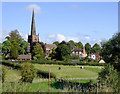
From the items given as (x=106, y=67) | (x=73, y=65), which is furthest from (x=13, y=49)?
(x=106, y=67)

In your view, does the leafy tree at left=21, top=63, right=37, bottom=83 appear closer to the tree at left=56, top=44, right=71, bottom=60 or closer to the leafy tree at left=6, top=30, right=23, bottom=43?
the tree at left=56, top=44, right=71, bottom=60

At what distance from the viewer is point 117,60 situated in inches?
926

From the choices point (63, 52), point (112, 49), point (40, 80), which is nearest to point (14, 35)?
point (63, 52)

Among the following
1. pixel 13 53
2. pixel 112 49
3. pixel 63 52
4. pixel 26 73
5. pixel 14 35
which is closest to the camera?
pixel 26 73

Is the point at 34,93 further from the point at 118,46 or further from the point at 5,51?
the point at 5,51

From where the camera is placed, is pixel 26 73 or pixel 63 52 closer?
pixel 26 73

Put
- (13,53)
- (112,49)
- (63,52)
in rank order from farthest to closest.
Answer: (63,52)
(13,53)
(112,49)

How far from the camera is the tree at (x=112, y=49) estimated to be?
79.1ft

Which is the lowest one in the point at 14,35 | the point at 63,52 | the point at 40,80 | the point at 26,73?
the point at 40,80

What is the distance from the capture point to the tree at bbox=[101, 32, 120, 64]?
79.1ft

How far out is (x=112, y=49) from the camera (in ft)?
80.6

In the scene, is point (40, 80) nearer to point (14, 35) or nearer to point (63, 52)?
point (63, 52)

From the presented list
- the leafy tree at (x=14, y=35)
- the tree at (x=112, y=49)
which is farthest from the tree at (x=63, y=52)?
the tree at (x=112, y=49)

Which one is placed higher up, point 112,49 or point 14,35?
point 14,35
